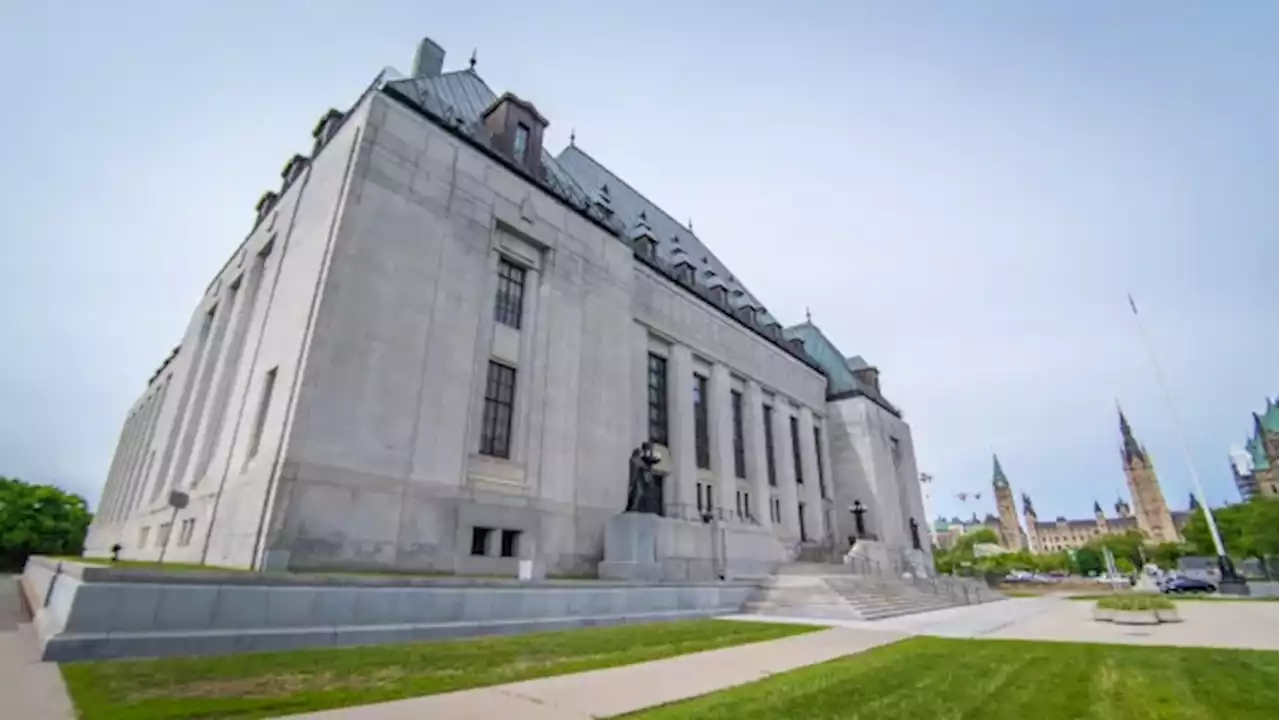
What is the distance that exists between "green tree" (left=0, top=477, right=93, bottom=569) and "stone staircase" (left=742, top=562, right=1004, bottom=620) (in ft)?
224

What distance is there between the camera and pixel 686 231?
45656 mm

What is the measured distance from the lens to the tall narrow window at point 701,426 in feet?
101

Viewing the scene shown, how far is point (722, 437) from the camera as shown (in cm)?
3166

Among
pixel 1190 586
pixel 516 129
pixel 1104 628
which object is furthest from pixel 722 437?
pixel 1190 586

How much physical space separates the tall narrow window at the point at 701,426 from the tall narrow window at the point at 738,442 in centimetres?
242

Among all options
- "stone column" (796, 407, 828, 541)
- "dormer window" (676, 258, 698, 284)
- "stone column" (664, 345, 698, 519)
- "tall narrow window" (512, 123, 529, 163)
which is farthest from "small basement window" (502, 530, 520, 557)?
"stone column" (796, 407, 828, 541)

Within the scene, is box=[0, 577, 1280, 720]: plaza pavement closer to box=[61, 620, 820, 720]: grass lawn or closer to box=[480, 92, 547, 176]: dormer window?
box=[61, 620, 820, 720]: grass lawn

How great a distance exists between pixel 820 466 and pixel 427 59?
3737 cm

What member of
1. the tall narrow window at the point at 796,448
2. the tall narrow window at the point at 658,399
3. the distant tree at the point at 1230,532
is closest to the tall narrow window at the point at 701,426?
the tall narrow window at the point at 658,399

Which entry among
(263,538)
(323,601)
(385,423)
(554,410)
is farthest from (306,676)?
(554,410)

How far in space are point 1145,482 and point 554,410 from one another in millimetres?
166562

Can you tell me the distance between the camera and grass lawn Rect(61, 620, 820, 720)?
5.33m

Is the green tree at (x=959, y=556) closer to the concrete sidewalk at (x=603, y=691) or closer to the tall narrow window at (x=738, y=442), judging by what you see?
the tall narrow window at (x=738, y=442)

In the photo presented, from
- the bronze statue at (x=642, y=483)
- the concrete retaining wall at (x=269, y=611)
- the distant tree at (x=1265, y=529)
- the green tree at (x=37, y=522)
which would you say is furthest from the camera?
the distant tree at (x=1265, y=529)
